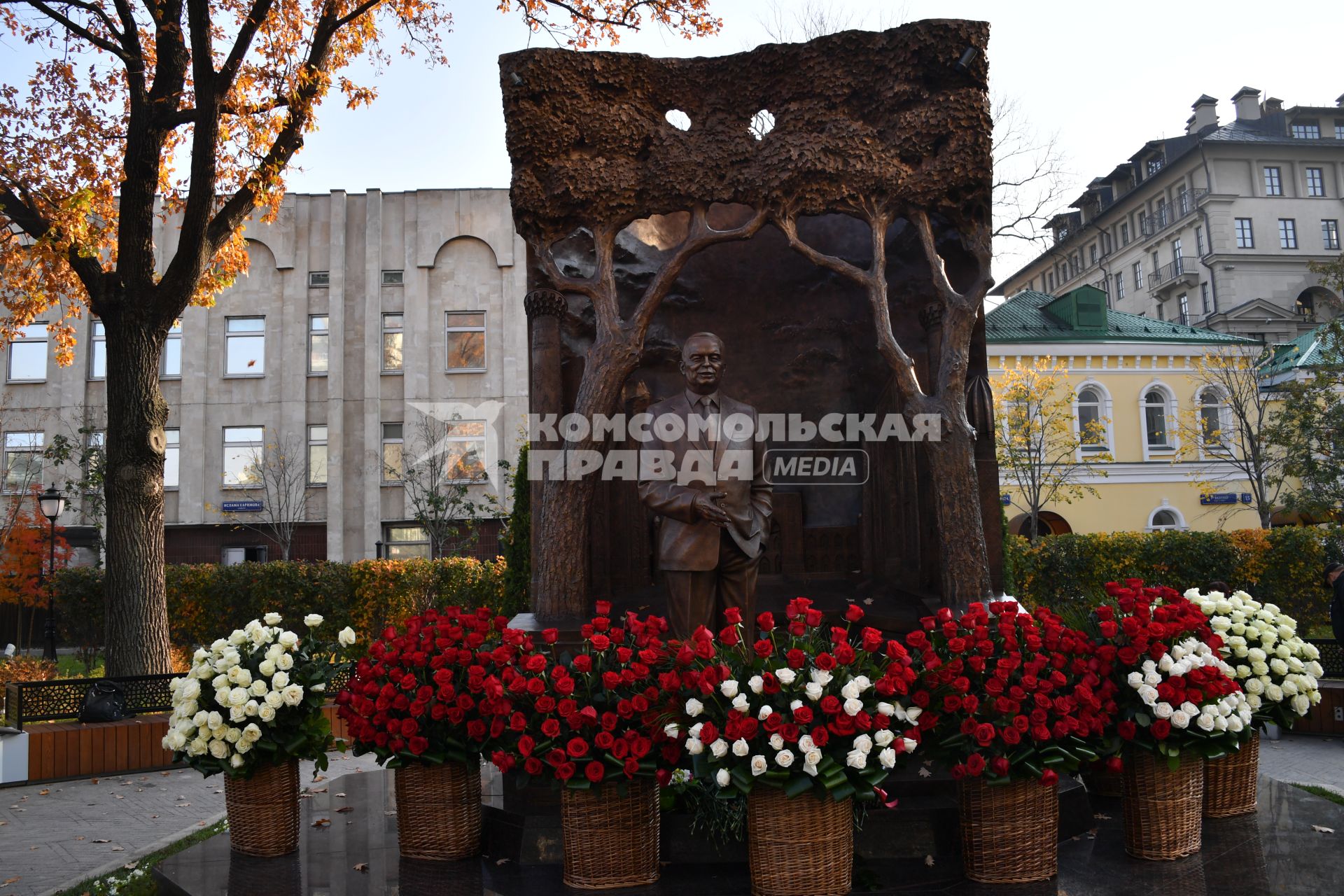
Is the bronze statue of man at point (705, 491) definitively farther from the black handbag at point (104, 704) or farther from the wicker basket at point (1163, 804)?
the black handbag at point (104, 704)

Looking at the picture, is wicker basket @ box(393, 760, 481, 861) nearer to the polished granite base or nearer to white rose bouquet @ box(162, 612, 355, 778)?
the polished granite base

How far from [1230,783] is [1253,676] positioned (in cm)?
70

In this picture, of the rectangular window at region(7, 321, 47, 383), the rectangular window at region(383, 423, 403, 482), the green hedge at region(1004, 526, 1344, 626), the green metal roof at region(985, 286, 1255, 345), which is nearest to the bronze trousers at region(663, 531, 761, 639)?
the green hedge at region(1004, 526, 1344, 626)

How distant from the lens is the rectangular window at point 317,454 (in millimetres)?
28000

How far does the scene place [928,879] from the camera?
4.89 metres

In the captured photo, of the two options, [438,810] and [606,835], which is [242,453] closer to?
[438,810]

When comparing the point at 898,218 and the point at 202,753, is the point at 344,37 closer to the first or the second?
the point at 898,218

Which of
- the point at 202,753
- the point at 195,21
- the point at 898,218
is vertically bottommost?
the point at 202,753

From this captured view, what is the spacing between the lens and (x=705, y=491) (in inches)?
246

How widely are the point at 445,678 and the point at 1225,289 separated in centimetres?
4240

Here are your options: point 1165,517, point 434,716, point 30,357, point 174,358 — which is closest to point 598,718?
point 434,716

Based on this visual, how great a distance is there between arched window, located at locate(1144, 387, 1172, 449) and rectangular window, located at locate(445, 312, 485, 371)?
1890 cm

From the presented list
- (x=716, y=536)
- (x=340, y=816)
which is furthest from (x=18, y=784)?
(x=716, y=536)

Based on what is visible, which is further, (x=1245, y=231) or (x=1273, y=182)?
(x=1273, y=182)
